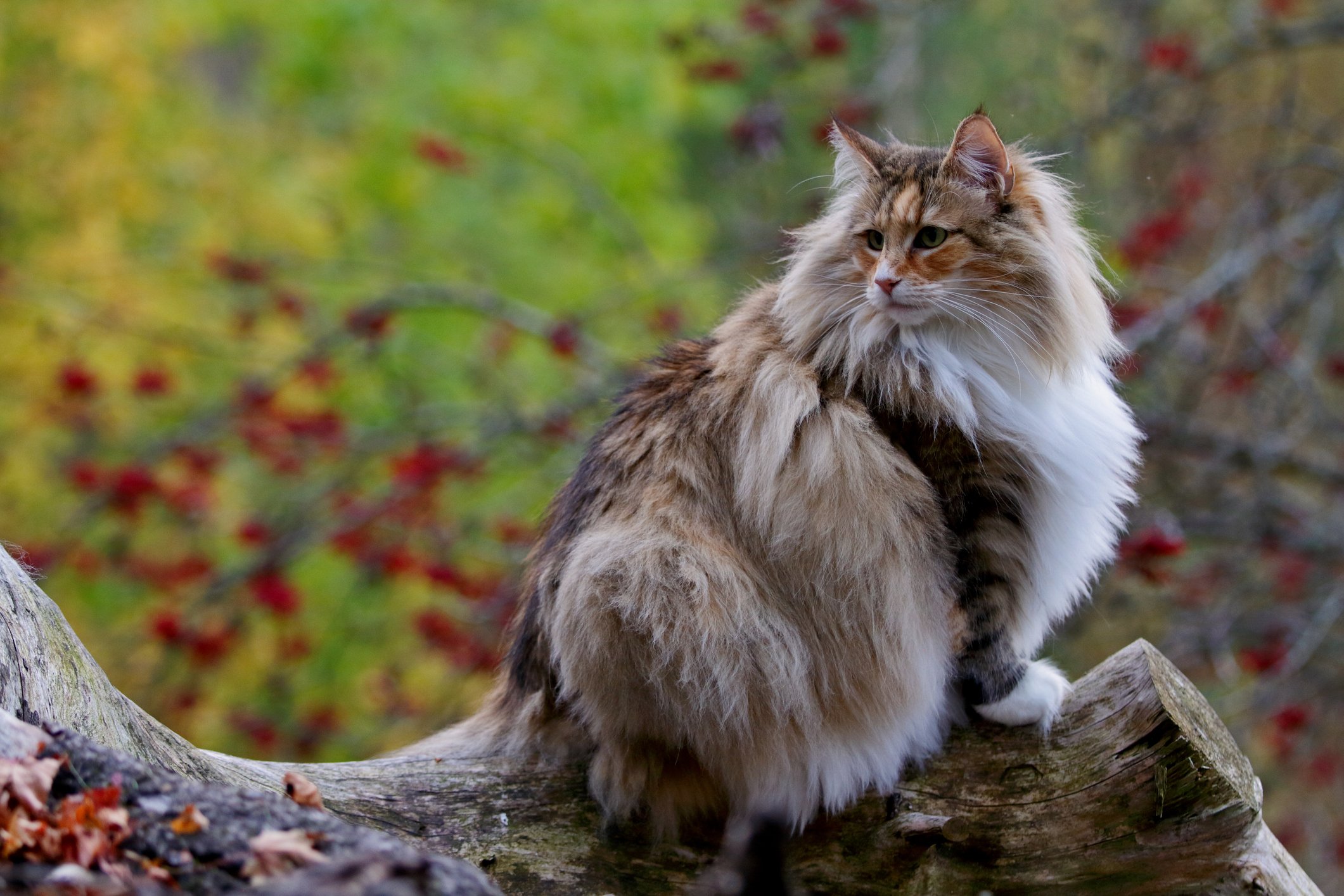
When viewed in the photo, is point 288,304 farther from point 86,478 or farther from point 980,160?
point 980,160

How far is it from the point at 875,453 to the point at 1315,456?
525 cm

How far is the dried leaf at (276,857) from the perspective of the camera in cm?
173

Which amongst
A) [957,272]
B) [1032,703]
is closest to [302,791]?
[1032,703]

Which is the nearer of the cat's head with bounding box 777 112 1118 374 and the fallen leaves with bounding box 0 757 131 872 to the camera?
the fallen leaves with bounding box 0 757 131 872

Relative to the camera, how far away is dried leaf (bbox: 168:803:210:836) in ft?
5.93

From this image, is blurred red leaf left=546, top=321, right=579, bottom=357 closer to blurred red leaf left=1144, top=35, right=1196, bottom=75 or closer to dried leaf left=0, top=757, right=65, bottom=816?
blurred red leaf left=1144, top=35, right=1196, bottom=75

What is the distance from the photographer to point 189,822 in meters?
1.81

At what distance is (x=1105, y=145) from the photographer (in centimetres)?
812

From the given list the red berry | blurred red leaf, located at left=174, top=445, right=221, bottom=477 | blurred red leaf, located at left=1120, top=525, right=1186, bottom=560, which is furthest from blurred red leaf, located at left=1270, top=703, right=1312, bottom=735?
the red berry

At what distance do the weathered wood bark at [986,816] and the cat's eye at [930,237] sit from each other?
1050 millimetres

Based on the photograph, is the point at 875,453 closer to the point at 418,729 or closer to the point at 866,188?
the point at 866,188

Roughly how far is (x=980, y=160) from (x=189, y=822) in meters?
2.11

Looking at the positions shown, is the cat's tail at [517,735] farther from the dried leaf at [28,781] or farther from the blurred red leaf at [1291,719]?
the blurred red leaf at [1291,719]

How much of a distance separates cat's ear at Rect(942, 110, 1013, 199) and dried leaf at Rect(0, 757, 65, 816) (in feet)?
7.08
